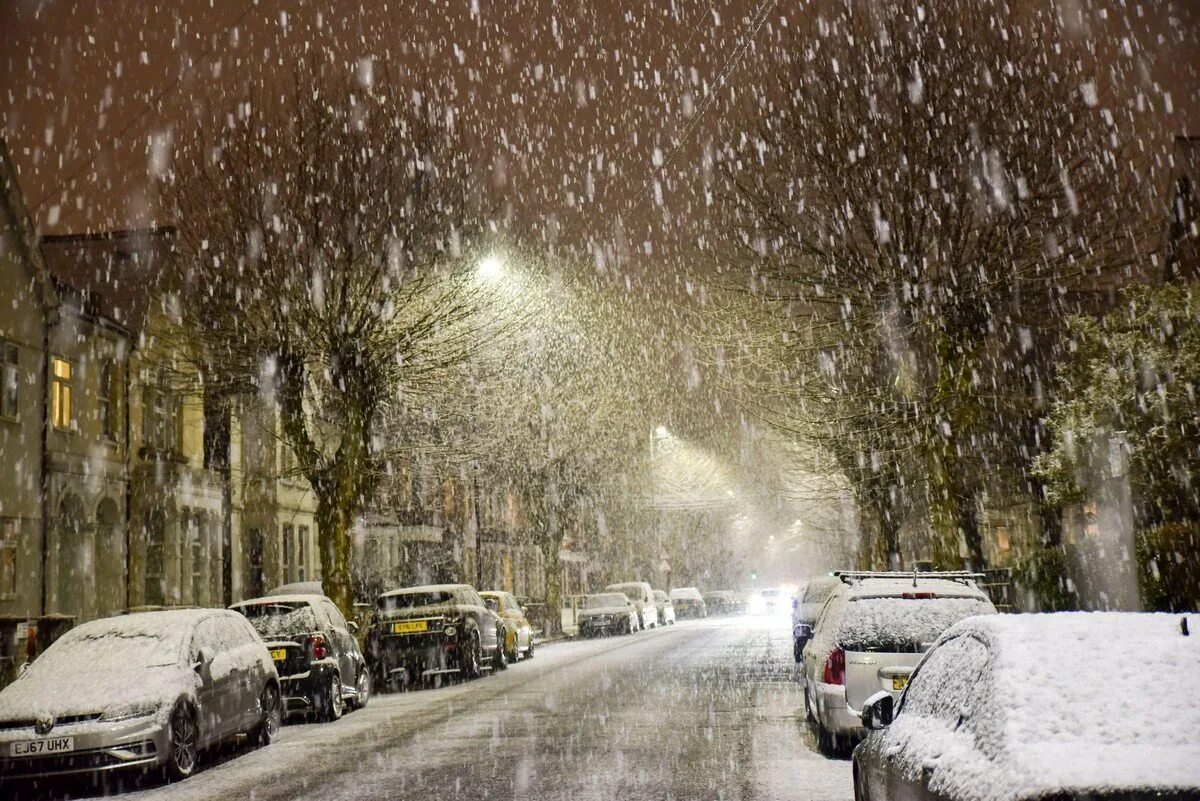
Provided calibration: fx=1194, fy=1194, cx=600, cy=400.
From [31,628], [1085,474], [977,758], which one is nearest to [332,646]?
[31,628]

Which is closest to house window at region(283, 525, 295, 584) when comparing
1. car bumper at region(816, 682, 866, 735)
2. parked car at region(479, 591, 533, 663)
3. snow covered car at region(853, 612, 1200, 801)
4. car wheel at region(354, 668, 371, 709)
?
parked car at region(479, 591, 533, 663)

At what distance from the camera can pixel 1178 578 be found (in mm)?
19297

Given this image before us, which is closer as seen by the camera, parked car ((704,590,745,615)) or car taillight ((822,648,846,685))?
car taillight ((822,648,846,685))

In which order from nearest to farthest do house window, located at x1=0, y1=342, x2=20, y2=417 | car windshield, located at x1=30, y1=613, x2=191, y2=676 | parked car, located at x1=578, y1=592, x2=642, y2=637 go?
car windshield, located at x1=30, y1=613, x2=191, y2=676 < house window, located at x1=0, y1=342, x2=20, y2=417 < parked car, located at x1=578, y1=592, x2=642, y2=637

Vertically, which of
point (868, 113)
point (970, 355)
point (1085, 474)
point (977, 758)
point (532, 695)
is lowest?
point (532, 695)

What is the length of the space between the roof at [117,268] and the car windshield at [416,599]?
38.1 ft

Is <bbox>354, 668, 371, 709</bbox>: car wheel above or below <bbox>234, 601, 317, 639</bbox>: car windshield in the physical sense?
below

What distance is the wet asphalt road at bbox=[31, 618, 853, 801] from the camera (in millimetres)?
9672

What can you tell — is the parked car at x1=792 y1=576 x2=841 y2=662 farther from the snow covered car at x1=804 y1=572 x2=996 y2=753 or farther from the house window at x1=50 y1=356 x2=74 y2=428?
the house window at x1=50 y1=356 x2=74 y2=428

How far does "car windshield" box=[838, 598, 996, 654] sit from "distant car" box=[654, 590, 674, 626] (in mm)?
42803

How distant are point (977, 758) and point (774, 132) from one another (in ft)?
67.3

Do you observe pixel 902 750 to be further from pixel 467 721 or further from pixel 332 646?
pixel 332 646

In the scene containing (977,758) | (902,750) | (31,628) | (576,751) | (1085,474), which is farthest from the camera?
(1085,474)

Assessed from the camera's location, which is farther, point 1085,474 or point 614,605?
point 614,605
